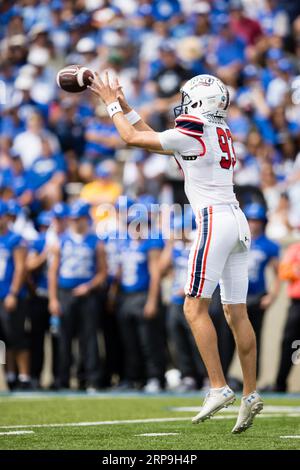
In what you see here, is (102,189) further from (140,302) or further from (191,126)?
(191,126)

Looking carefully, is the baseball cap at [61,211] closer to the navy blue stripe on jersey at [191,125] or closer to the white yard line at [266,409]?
the white yard line at [266,409]

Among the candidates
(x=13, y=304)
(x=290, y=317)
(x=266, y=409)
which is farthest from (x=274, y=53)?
(x=266, y=409)

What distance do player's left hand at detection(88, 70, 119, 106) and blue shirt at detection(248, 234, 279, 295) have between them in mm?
4567

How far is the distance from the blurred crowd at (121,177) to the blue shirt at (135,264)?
13 mm

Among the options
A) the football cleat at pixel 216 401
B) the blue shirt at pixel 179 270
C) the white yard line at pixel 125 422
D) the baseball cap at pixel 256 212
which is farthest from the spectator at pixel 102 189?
the football cleat at pixel 216 401

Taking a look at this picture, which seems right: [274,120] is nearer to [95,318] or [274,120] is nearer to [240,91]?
[240,91]

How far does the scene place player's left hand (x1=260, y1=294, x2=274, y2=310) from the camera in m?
10.9

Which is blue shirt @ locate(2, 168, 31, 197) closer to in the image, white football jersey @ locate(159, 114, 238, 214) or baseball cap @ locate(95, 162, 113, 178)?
baseball cap @ locate(95, 162, 113, 178)

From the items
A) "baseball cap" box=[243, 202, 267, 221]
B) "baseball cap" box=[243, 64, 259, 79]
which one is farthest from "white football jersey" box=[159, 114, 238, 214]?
"baseball cap" box=[243, 64, 259, 79]

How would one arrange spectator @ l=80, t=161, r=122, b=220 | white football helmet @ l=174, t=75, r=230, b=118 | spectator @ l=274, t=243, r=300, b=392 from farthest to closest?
spectator @ l=80, t=161, r=122, b=220, spectator @ l=274, t=243, r=300, b=392, white football helmet @ l=174, t=75, r=230, b=118

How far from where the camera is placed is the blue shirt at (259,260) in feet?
36.0

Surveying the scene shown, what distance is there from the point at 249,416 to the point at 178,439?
500 millimetres

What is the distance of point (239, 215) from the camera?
6.48 m

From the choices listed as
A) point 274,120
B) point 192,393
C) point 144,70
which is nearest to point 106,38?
point 144,70
